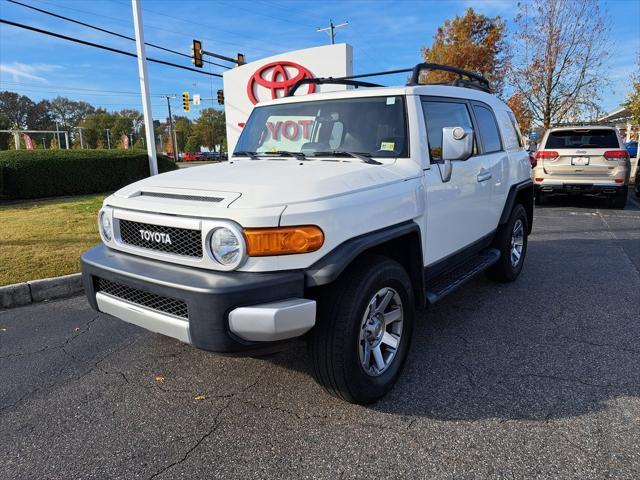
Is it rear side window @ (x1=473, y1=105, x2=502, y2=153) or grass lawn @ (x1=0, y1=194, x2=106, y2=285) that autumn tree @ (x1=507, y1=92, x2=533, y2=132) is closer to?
rear side window @ (x1=473, y1=105, x2=502, y2=153)

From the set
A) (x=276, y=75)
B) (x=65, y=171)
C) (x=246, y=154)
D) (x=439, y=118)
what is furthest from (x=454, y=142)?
(x=65, y=171)

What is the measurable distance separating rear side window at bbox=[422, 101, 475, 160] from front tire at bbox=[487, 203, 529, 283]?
4.38 ft

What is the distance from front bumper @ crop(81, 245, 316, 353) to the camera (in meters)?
2.26

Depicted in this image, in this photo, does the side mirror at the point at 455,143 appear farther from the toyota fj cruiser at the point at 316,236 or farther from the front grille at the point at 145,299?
the front grille at the point at 145,299

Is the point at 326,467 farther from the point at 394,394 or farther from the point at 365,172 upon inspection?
the point at 365,172

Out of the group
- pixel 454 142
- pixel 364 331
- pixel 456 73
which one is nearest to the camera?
pixel 364 331

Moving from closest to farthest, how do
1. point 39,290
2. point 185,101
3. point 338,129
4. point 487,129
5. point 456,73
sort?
point 338,129, point 487,129, point 456,73, point 39,290, point 185,101

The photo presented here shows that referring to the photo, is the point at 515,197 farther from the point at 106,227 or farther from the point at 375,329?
the point at 106,227

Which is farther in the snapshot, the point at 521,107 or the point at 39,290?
the point at 521,107

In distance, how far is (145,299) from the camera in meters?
2.64

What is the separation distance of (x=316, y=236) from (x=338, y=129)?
1.40m

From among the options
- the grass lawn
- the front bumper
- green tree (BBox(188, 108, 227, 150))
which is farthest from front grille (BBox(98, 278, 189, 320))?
green tree (BBox(188, 108, 227, 150))

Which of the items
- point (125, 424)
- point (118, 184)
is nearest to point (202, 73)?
point (118, 184)

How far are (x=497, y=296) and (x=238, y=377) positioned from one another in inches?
115
